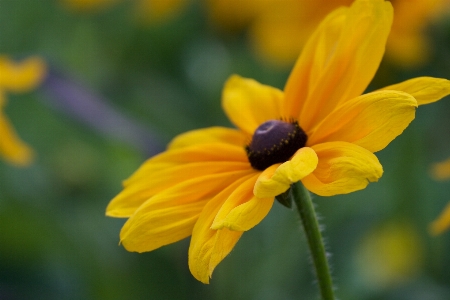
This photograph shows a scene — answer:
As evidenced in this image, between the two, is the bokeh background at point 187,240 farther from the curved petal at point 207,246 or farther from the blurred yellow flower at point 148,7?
the curved petal at point 207,246

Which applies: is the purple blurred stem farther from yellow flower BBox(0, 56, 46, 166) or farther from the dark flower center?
the dark flower center

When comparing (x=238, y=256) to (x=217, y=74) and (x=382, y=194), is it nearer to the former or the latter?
(x=382, y=194)

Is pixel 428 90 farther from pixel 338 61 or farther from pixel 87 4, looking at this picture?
pixel 87 4

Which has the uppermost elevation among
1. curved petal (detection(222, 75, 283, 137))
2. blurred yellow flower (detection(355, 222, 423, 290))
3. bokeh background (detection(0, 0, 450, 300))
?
curved petal (detection(222, 75, 283, 137))

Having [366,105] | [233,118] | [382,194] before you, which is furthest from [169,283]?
[366,105]

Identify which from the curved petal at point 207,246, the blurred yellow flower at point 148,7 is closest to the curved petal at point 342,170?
the curved petal at point 207,246

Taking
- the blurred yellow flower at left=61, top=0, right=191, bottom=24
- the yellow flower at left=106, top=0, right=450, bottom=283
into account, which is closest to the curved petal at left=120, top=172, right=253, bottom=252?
the yellow flower at left=106, top=0, right=450, bottom=283

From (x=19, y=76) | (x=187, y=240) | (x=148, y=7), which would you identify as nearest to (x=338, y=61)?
(x=19, y=76)
